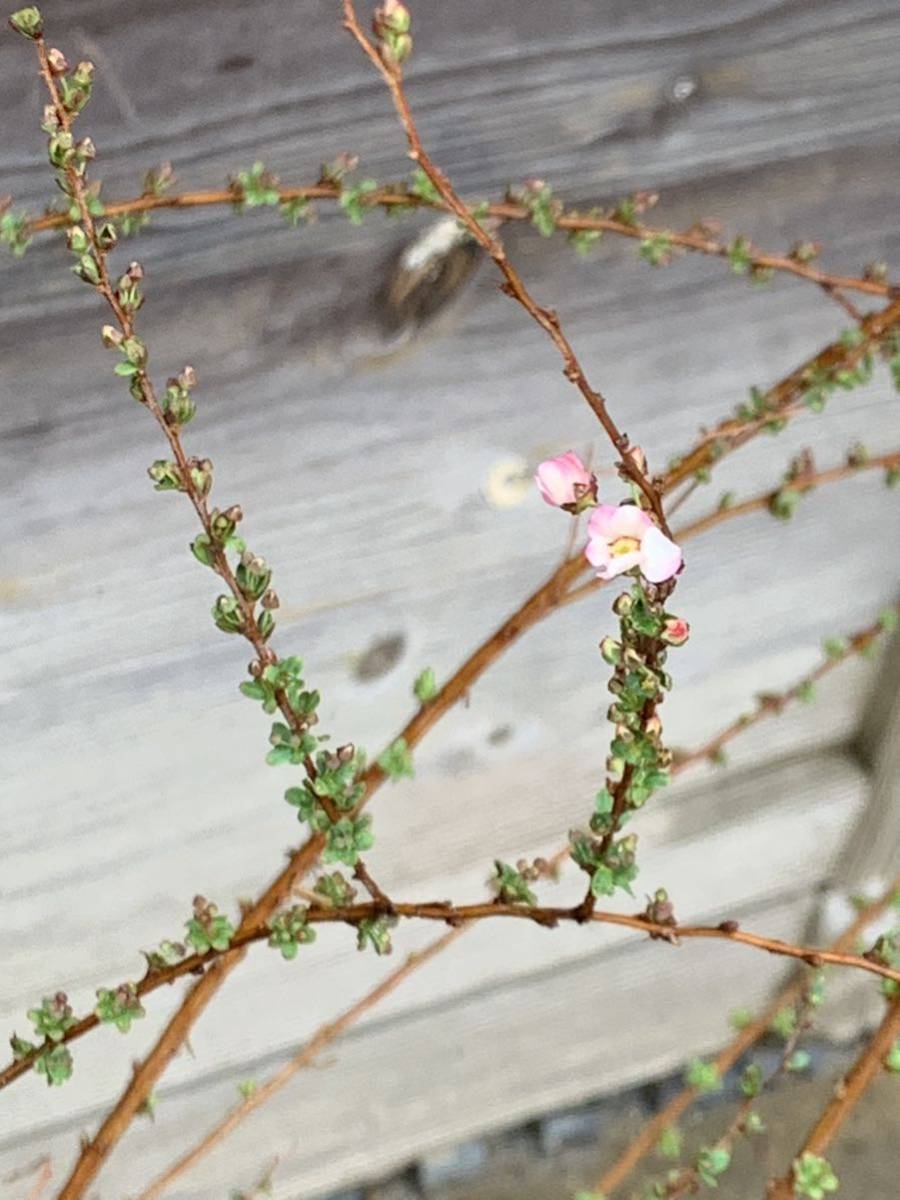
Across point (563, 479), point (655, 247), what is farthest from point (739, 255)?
point (563, 479)

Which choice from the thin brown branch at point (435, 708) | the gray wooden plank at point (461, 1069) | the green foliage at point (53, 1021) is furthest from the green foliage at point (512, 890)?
the gray wooden plank at point (461, 1069)

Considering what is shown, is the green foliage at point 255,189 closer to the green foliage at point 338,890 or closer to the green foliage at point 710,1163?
the green foliage at point 338,890

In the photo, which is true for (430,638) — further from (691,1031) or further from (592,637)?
(691,1031)

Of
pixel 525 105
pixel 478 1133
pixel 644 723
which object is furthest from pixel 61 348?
pixel 478 1133

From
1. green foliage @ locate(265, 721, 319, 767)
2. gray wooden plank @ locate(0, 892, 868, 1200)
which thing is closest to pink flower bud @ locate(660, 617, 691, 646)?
green foliage @ locate(265, 721, 319, 767)

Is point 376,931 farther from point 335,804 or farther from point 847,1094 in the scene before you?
point 847,1094

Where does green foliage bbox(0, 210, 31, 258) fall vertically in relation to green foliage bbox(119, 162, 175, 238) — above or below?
below

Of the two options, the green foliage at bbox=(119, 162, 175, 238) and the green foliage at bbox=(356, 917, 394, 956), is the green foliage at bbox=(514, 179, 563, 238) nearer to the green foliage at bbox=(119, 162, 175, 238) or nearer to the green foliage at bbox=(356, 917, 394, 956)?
the green foliage at bbox=(119, 162, 175, 238)
